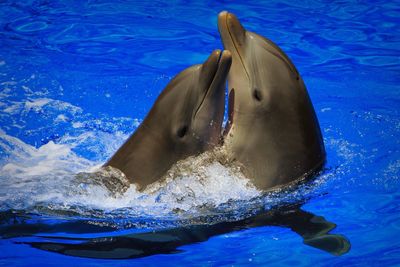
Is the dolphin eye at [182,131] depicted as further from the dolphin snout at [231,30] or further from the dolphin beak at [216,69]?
the dolphin snout at [231,30]

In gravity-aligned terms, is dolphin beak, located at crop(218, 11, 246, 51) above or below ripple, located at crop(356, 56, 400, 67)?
below

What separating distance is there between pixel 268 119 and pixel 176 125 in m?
0.82

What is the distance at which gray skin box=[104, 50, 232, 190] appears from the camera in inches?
223

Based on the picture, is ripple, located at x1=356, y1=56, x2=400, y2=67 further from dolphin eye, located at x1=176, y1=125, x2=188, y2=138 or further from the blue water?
dolphin eye, located at x1=176, y1=125, x2=188, y2=138

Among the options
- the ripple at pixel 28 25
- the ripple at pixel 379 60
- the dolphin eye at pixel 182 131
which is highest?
the ripple at pixel 28 25

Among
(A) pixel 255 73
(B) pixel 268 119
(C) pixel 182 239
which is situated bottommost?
(C) pixel 182 239

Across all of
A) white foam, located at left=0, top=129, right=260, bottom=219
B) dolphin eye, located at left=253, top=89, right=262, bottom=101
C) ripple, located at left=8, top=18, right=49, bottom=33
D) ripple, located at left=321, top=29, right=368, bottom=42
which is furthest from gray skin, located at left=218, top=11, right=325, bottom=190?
ripple, located at left=8, top=18, right=49, bottom=33

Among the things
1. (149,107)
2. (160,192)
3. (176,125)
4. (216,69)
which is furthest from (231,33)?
(149,107)

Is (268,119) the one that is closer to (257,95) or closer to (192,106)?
(257,95)

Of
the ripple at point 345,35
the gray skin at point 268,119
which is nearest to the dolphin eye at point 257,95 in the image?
the gray skin at point 268,119

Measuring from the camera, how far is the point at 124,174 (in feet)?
18.8

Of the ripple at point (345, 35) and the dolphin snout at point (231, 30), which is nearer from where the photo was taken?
the dolphin snout at point (231, 30)

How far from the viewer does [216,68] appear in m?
5.63

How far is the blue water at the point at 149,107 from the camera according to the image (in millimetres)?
5562
